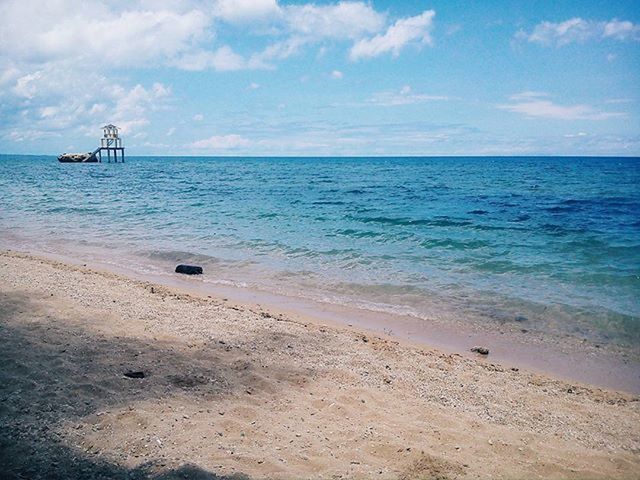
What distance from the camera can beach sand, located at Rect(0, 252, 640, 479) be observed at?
165 inches

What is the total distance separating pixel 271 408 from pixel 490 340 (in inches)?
190

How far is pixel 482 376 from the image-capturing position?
6652 millimetres

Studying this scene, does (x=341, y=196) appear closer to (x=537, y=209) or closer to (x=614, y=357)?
(x=537, y=209)

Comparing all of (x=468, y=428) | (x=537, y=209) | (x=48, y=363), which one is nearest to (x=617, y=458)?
(x=468, y=428)

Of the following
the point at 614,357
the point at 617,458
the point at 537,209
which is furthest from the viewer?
the point at 537,209

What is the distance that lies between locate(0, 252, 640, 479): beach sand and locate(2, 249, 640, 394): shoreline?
0.53m

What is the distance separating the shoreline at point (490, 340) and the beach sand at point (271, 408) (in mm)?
532

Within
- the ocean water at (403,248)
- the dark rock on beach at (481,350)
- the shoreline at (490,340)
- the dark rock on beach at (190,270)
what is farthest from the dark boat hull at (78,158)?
the dark rock on beach at (481,350)

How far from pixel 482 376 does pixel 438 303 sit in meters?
3.57

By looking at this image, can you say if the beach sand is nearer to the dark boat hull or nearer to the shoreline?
the shoreline

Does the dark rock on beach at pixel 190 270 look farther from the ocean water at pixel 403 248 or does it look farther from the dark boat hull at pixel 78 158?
the dark boat hull at pixel 78 158

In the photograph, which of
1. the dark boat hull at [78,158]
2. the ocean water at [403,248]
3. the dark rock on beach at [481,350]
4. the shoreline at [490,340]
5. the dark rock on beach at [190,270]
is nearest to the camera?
the shoreline at [490,340]

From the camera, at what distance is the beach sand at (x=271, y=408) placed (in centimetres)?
420

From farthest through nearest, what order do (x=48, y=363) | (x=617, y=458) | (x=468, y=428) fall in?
1. (x=48, y=363)
2. (x=468, y=428)
3. (x=617, y=458)
